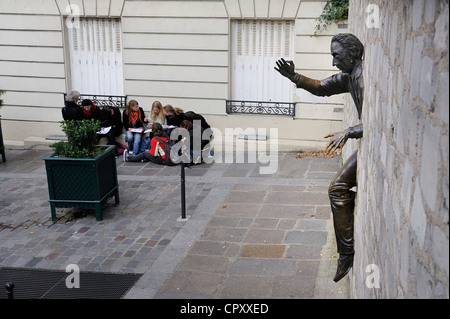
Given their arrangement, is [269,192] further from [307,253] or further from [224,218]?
[307,253]

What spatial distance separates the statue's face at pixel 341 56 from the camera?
14.9ft

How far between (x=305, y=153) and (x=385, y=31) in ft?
29.5

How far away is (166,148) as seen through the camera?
37.6ft

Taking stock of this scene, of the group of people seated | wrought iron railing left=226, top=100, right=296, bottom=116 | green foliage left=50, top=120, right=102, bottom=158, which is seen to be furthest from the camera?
wrought iron railing left=226, top=100, right=296, bottom=116

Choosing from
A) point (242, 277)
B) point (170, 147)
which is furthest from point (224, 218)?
point (170, 147)

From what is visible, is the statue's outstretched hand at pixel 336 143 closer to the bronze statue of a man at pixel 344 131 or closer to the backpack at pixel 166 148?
the bronze statue of a man at pixel 344 131

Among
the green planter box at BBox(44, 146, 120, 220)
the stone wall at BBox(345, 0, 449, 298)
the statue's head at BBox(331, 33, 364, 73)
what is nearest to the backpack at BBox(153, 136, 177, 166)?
the green planter box at BBox(44, 146, 120, 220)

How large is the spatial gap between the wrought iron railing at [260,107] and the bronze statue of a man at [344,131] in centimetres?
684

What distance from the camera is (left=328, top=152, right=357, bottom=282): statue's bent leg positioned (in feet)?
16.9

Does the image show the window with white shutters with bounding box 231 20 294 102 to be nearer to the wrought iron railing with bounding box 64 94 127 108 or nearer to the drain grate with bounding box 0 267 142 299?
the wrought iron railing with bounding box 64 94 127 108

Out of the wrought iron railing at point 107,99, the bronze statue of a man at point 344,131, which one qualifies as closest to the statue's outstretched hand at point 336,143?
the bronze statue of a man at point 344,131

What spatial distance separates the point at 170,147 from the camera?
11469 mm

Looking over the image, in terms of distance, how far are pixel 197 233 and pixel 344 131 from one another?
3.78 meters

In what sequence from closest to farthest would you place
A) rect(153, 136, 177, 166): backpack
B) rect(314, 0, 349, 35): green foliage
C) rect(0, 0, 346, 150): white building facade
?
1. rect(153, 136, 177, 166): backpack
2. rect(314, 0, 349, 35): green foliage
3. rect(0, 0, 346, 150): white building facade
